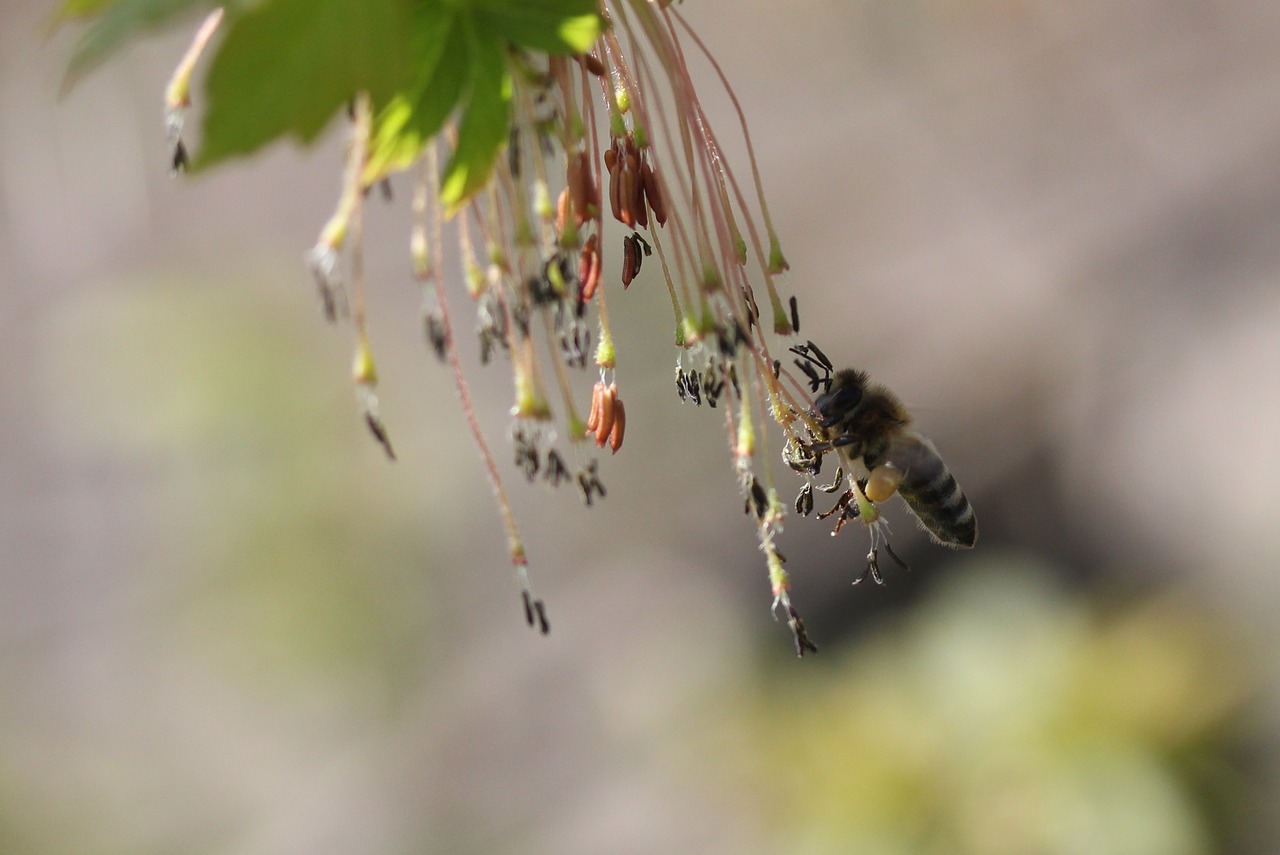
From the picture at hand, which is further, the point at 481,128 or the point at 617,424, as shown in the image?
the point at 617,424

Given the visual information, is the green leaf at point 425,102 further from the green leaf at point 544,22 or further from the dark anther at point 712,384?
the dark anther at point 712,384

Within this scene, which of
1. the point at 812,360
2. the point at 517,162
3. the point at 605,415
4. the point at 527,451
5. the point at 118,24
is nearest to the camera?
the point at 118,24

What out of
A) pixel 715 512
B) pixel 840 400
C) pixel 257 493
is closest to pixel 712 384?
pixel 840 400

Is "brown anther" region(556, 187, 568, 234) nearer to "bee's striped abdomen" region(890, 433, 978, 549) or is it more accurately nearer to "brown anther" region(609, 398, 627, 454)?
"brown anther" region(609, 398, 627, 454)

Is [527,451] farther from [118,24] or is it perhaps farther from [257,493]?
[257,493]

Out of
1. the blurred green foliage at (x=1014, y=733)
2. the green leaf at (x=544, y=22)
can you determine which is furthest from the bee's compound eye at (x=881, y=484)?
the blurred green foliage at (x=1014, y=733)

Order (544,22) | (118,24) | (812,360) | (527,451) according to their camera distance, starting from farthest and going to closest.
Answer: (812,360), (527,451), (544,22), (118,24)
